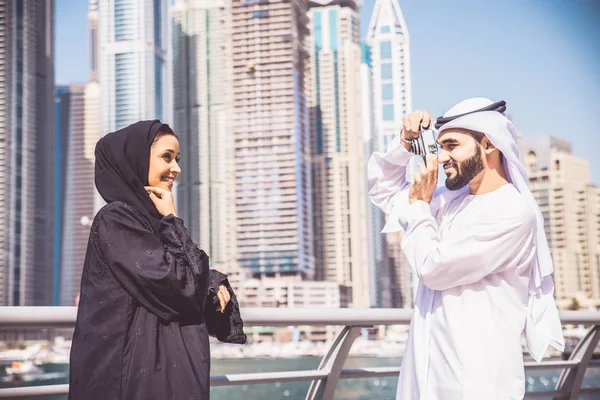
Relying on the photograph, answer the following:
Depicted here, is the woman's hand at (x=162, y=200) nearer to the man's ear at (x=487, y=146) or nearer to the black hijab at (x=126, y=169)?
the black hijab at (x=126, y=169)

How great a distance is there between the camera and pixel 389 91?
246 ft

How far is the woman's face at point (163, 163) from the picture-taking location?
5.40 ft

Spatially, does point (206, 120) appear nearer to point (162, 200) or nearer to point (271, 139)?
point (271, 139)

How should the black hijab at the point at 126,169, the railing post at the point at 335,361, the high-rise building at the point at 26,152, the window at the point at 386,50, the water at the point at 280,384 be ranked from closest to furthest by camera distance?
the black hijab at the point at 126,169, the railing post at the point at 335,361, the water at the point at 280,384, the high-rise building at the point at 26,152, the window at the point at 386,50

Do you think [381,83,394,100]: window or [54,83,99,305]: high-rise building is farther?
[381,83,394,100]: window

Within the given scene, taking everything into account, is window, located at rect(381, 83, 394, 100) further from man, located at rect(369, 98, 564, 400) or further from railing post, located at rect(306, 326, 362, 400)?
man, located at rect(369, 98, 564, 400)

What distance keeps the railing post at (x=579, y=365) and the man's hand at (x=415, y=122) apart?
136 cm

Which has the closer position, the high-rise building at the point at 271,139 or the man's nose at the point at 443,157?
the man's nose at the point at 443,157

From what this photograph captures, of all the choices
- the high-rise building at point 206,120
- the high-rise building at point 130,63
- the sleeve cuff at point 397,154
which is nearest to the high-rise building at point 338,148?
the high-rise building at point 206,120

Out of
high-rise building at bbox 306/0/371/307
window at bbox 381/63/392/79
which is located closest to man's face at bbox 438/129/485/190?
high-rise building at bbox 306/0/371/307

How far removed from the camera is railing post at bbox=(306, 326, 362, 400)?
7.47 feet

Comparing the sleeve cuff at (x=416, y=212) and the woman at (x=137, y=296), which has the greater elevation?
the sleeve cuff at (x=416, y=212)

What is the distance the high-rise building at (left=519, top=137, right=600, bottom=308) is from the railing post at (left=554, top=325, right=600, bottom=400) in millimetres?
68838

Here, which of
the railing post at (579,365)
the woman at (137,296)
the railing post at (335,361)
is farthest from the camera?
the railing post at (579,365)
